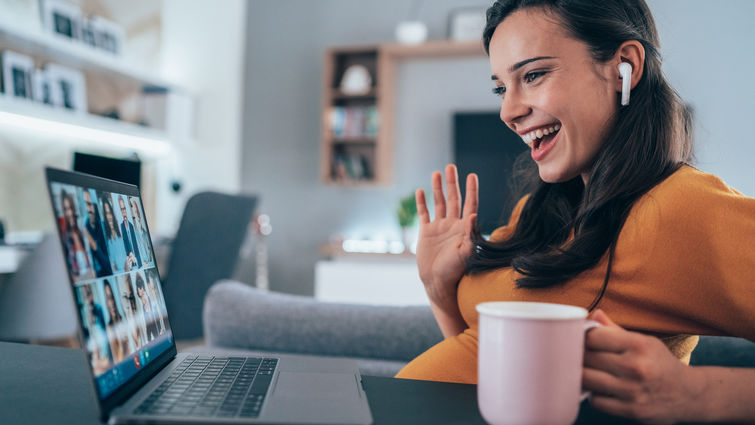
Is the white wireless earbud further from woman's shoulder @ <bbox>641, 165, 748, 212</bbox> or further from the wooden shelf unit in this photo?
the wooden shelf unit

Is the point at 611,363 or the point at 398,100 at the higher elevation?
the point at 398,100

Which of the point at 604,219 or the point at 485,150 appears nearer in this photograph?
the point at 604,219

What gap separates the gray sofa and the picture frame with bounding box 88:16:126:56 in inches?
119

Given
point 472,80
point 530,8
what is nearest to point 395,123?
point 472,80

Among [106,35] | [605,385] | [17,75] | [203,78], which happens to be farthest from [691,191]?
[203,78]

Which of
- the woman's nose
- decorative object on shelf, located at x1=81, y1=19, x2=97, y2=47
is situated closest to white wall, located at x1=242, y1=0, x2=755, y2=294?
decorative object on shelf, located at x1=81, y1=19, x2=97, y2=47

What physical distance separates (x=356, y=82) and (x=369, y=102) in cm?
20

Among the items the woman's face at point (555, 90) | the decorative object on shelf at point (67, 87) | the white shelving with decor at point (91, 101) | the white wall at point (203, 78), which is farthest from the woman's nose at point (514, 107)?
the white wall at point (203, 78)

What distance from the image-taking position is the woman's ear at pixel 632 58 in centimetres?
81

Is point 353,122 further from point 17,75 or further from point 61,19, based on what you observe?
point 17,75

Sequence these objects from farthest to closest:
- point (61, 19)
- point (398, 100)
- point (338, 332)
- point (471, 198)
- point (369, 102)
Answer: point (398, 100)
point (369, 102)
point (61, 19)
point (338, 332)
point (471, 198)

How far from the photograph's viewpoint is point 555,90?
81cm

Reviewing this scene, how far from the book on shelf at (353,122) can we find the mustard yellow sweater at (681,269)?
11.0 feet

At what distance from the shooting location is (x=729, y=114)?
373cm
